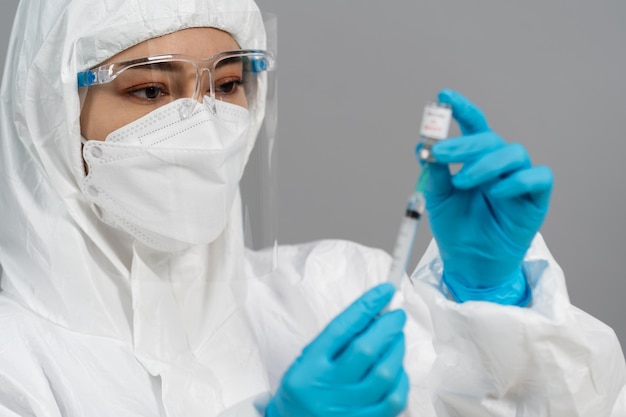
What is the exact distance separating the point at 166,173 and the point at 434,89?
1.12 meters

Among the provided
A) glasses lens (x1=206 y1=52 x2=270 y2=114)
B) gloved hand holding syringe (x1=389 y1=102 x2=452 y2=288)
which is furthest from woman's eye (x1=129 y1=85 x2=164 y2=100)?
gloved hand holding syringe (x1=389 y1=102 x2=452 y2=288)

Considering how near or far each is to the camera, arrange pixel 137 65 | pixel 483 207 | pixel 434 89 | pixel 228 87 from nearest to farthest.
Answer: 1. pixel 483 207
2. pixel 137 65
3. pixel 228 87
4. pixel 434 89

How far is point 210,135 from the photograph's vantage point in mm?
1490

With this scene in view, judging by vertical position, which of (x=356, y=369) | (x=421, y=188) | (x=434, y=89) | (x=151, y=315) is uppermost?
(x=421, y=188)

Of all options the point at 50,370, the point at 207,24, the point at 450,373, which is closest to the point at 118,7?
the point at 207,24

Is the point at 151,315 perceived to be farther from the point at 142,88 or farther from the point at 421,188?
the point at 421,188

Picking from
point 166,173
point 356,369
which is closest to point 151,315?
point 166,173

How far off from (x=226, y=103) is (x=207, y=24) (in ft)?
0.52

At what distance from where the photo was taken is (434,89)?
7.70ft

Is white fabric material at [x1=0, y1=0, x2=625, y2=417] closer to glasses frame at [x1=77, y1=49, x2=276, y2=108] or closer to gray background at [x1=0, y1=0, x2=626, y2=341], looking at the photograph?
glasses frame at [x1=77, y1=49, x2=276, y2=108]

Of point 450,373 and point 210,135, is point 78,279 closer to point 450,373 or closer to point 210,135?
point 210,135

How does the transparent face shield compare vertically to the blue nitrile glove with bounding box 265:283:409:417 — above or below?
above

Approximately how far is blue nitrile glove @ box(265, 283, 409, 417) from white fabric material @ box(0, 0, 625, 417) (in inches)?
7.8

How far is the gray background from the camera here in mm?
2311
